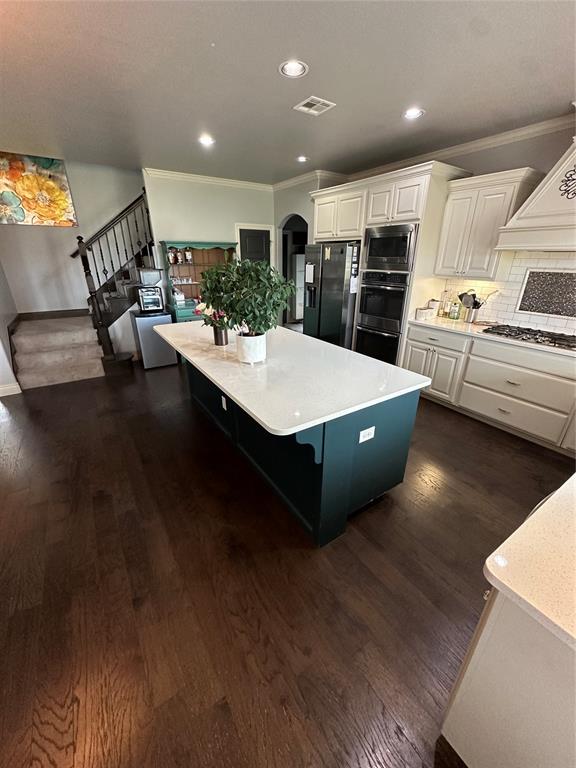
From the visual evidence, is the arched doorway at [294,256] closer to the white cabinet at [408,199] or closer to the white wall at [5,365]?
the white cabinet at [408,199]

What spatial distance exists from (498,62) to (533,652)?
116 inches

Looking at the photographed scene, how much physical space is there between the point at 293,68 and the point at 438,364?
2.76 meters

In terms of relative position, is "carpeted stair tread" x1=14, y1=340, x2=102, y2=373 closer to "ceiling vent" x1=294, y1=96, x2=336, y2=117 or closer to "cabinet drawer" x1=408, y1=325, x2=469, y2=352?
"ceiling vent" x1=294, y1=96, x2=336, y2=117

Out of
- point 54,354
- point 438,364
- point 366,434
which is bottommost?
point 54,354

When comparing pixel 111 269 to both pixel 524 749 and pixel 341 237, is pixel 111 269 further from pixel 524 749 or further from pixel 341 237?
pixel 524 749

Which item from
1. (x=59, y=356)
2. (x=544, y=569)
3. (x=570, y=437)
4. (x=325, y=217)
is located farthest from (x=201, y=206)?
(x=544, y=569)

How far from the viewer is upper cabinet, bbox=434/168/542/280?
108 inches

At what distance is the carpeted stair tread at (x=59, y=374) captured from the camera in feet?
12.6

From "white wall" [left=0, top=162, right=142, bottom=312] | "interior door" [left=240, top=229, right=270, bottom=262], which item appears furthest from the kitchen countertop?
"white wall" [left=0, top=162, right=142, bottom=312]

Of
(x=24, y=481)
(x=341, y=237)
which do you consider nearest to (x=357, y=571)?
(x=24, y=481)

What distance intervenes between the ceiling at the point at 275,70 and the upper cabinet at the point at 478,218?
463 millimetres

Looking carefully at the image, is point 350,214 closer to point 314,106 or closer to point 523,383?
point 314,106

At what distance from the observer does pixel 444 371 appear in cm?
325

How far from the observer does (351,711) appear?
1.13m
